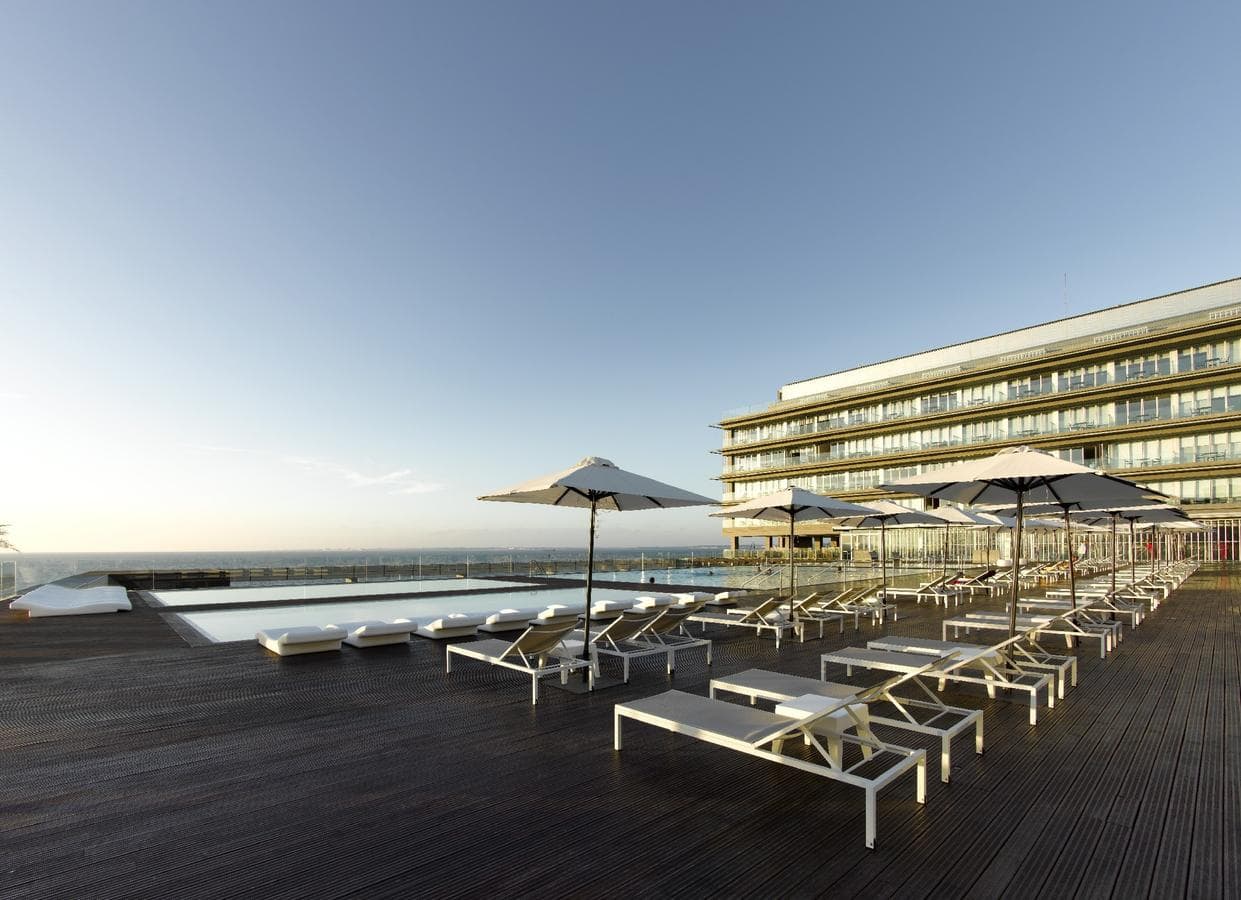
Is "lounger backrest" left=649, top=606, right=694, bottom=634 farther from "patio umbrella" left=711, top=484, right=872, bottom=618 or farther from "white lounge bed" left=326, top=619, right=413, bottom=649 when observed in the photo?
"white lounge bed" left=326, top=619, right=413, bottom=649

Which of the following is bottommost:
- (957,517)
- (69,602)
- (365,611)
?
(365,611)

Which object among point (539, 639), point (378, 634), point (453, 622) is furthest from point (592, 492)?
point (378, 634)

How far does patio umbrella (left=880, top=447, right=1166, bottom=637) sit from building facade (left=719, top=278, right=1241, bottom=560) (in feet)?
54.0

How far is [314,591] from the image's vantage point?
18094 mm

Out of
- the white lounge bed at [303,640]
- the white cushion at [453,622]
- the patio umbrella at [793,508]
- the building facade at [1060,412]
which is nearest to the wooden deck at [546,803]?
the white lounge bed at [303,640]

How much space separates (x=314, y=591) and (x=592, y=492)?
1510cm

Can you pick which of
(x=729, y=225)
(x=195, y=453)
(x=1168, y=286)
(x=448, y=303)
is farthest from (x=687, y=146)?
(x=1168, y=286)

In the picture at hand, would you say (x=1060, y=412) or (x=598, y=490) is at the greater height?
(x=1060, y=412)

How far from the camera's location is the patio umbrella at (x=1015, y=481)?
5.73 metres

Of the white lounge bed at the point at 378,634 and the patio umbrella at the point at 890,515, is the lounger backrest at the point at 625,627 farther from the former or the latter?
the patio umbrella at the point at 890,515

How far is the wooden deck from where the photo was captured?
2.52m

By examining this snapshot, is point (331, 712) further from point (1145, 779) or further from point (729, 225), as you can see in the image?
point (729, 225)

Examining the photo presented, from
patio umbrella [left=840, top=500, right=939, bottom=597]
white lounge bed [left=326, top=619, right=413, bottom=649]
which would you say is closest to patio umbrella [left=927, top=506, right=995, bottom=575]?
patio umbrella [left=840, top=500, right=939, bottom=597]

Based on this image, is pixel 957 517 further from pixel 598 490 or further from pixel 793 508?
pixel 598 490
